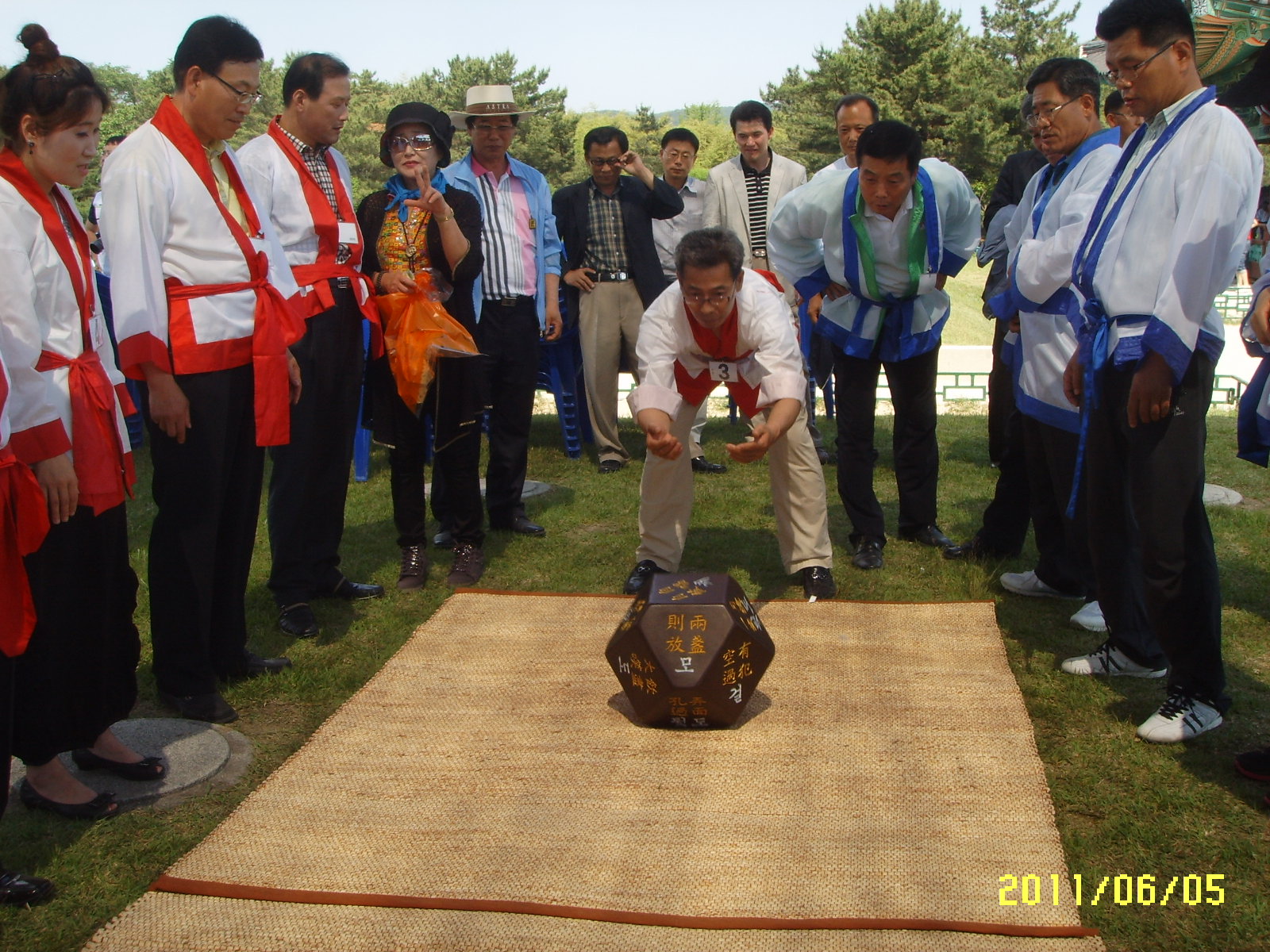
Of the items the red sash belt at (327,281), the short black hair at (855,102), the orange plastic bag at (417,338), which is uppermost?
the short black hair at (855,102)

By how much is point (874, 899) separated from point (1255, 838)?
1084mm

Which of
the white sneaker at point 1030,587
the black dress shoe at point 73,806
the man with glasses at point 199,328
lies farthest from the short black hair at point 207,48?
the white sneaker at point 1030,587

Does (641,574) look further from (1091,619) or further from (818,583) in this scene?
(1091,619)

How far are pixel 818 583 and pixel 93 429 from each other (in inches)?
115

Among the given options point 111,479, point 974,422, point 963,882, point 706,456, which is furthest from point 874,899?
point 974,422

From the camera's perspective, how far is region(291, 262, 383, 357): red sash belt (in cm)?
436

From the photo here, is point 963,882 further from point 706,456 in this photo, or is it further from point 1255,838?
point 706,456

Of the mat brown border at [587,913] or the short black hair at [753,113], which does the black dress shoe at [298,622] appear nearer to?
the mat brown border at [587,913]

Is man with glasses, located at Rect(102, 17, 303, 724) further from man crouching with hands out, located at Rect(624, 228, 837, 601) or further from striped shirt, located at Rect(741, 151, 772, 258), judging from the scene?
striped shirt, located at Rect(741, 151, 772, 258)

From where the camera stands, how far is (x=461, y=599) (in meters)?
4.84

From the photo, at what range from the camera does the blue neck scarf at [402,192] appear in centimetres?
487

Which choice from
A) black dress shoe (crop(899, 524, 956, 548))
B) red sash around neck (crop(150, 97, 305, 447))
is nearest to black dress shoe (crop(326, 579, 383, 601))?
red sash around neck (crop(150, 97, 305, 447))

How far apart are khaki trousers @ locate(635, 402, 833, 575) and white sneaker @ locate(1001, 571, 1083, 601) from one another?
0.78 meters

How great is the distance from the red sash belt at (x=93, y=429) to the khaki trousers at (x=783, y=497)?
2.24m
